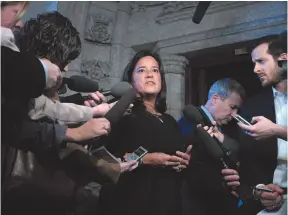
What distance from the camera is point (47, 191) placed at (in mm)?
1018

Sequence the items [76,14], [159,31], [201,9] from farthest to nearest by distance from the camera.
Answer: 1. [159,31]
2. [76,14]
3. [201,9]

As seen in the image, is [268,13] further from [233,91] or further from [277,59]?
[277,59]

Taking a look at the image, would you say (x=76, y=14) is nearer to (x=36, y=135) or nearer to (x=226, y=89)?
(x=226, y=89)

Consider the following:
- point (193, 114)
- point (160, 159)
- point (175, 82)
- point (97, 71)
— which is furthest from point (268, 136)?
point (97, 71)

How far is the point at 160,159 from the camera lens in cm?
129

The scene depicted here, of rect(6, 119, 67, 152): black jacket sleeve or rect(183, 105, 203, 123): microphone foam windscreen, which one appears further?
rect(183, 105, 203, 123): microphone foam windscreen

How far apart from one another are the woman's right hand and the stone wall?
0.92 m

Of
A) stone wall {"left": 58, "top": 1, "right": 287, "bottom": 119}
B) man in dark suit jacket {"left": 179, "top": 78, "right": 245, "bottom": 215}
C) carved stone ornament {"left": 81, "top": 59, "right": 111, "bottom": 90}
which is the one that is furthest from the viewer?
carved stone ornament {"left": 81, "top": 59, "right": 111, "bottom": 90}

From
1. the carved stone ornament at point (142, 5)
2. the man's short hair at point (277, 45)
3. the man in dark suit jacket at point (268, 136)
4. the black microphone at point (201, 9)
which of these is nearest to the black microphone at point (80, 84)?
the man in dark suit jacket at point (268, 136)

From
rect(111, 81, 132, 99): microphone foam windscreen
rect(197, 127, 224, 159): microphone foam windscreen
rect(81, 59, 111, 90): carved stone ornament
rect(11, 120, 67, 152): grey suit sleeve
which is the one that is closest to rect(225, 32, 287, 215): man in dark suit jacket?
rect(197, 127, 224, 159): microphone foam windscreen

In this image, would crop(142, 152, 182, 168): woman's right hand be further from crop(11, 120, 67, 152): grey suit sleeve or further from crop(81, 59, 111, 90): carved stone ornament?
crop(81, 59, 111, 90): carved stone ornament

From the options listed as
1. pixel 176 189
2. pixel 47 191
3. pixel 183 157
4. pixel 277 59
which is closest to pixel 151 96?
pixel 183 157

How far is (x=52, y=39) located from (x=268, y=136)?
2.77ft

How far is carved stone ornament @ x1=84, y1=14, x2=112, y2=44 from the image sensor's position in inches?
91.0
